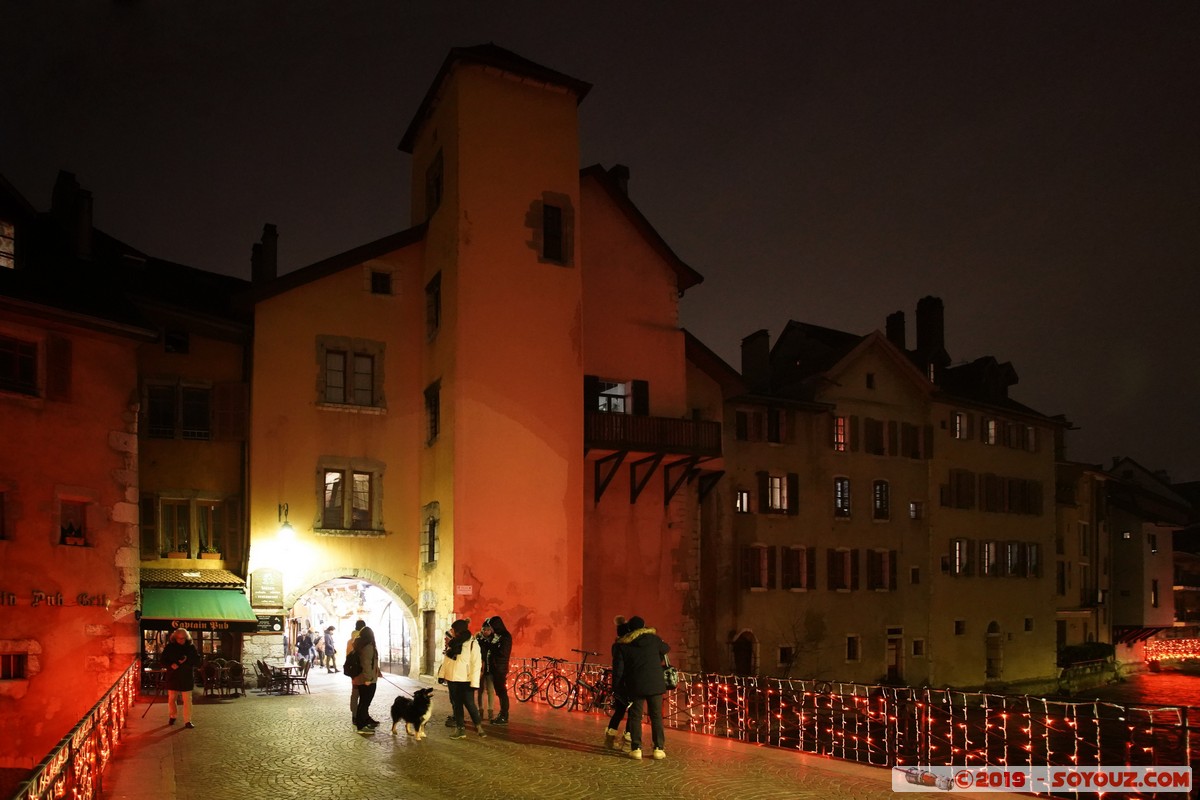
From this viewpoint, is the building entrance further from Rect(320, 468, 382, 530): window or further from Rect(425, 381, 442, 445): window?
Rect(425, 381, 442, 445): window

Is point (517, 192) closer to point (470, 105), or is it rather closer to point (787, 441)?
point (470, 105)

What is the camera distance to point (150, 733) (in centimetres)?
1583

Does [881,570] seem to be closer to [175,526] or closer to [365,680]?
[175,526]

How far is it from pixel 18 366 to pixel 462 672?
12545 mm

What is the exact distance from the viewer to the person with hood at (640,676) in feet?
44.0

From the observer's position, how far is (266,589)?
1021 inches

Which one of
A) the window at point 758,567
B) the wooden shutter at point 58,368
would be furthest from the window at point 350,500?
the window at point 758,567

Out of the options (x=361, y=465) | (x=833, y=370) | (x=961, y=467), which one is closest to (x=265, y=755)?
(x=361, y=465)

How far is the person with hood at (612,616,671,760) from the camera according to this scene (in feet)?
44.0

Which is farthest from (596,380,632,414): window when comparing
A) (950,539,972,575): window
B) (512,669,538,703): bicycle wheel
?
(950,539,972,575): window

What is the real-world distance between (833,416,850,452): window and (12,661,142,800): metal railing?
29.3 meters

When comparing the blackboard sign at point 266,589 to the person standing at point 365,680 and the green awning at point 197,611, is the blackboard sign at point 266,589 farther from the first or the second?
the person standing at point 365,680

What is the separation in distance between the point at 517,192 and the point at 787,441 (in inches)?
594

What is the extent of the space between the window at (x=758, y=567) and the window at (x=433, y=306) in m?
13.8
